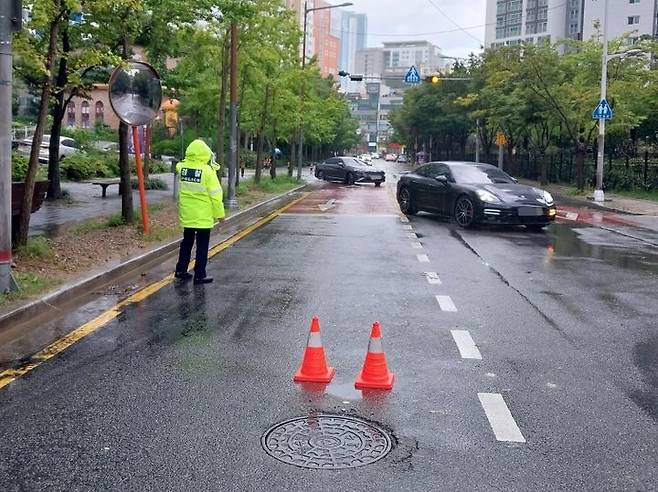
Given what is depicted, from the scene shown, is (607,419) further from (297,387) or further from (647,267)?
(647,267)

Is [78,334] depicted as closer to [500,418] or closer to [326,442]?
[326,442]

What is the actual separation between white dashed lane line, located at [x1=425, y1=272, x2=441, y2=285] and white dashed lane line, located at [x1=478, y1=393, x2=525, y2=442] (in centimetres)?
471

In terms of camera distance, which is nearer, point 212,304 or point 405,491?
point 405,491

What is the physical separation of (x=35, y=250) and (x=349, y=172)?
3182cm

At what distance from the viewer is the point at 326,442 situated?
15.4ft

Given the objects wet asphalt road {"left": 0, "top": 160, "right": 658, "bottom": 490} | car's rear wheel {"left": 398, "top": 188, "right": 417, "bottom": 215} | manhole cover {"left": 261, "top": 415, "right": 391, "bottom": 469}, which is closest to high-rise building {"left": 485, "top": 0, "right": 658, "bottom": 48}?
car's rear wheel {"left": 398, "top": 188, "right": 417, "bottom": 215}

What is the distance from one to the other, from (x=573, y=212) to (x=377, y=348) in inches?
755

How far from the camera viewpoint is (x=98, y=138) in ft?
197

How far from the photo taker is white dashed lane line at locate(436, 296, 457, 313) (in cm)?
856

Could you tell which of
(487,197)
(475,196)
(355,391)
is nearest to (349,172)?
(475,196)

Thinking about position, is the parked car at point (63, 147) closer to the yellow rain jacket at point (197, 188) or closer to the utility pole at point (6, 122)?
the yellow rain jacket at point (197, 188)

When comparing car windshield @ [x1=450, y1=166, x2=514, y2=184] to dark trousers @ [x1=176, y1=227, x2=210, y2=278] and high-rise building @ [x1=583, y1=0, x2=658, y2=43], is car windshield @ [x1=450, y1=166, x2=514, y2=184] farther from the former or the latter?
high-rise building @ [x1=583, y1=0, x2=658, y2=43]

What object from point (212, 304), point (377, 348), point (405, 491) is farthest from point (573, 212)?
point (405, 491)

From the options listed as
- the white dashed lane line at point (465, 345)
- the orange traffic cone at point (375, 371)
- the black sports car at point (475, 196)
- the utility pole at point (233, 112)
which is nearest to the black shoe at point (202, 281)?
the white dashed lane line at point (465, 345)
